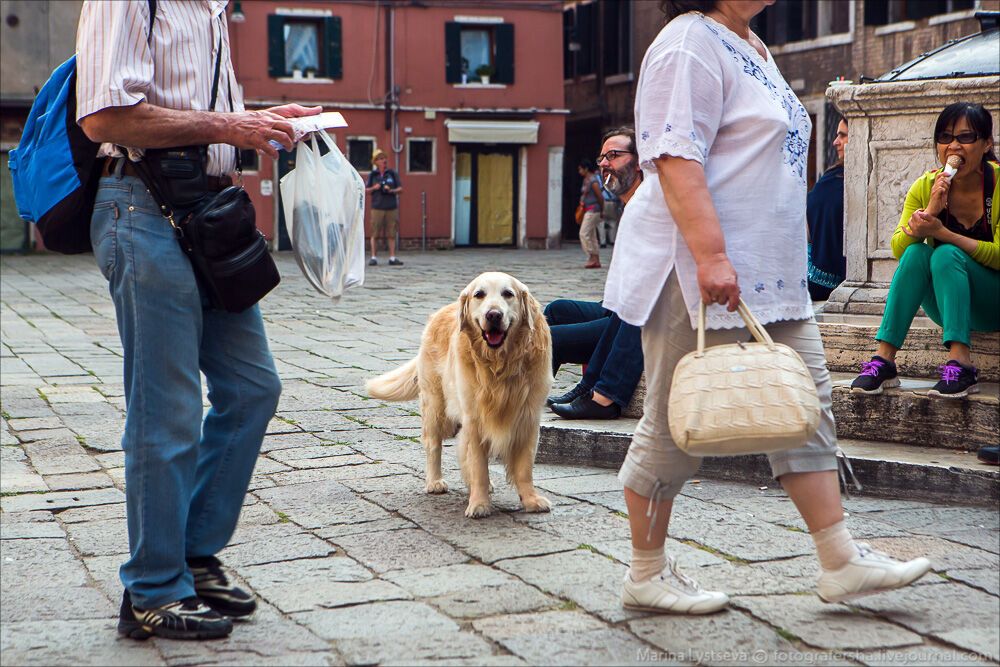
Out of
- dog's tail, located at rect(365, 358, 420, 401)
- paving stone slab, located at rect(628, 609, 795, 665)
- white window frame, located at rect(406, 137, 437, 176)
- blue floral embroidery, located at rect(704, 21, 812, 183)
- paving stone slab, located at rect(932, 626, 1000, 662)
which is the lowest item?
paving stone slab, located at rect(628, 609, 795, 665)

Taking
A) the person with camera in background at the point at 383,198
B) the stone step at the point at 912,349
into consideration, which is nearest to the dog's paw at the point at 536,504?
the stone step at the point at 912,349

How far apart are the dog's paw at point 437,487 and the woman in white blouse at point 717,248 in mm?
1932

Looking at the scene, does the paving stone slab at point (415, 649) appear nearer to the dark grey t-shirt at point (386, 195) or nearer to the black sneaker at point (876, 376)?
the black sneaker at point (876, 376)

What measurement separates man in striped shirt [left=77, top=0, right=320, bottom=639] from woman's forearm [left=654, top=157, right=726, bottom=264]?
101 centimetres

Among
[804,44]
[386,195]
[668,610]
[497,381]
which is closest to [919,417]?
[497,381]

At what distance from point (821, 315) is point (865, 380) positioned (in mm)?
1417

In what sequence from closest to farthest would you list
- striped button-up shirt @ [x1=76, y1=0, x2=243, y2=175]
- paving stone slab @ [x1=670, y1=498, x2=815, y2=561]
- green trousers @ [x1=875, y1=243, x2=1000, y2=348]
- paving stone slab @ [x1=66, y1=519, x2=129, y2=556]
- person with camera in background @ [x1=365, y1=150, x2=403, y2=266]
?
striped button-up shirt @ [x1=76, y1=0, x2=243, y2=175] → paving stone slab @ [x1=670, y1=498, x2=815, y2=561] → paving stone slab @ [x1=66, y1=519, x2=129, y2=556] → green trousers @ [x1=875, y1=243, x2=1000, y2=348] → person with camera in background @ [x1=365, y1=150, x2=403, y2=266]

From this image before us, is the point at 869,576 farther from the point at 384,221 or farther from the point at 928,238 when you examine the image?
the point at 384,221

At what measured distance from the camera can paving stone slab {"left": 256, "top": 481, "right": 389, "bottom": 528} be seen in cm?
491

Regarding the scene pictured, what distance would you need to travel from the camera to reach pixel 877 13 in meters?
25.3

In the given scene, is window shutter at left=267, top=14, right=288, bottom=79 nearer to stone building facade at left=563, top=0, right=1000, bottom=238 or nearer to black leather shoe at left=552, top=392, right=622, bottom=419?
stone building facade at left=563, top=0, right=1000, bottom=238

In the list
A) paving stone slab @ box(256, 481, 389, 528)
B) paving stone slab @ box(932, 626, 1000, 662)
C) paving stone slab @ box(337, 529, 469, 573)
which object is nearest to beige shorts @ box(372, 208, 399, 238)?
paving stone slab @ box(256, 481, 389, 528)

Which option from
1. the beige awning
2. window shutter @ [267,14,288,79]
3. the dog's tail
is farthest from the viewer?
the beige awning

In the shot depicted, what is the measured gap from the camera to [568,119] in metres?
36.8
